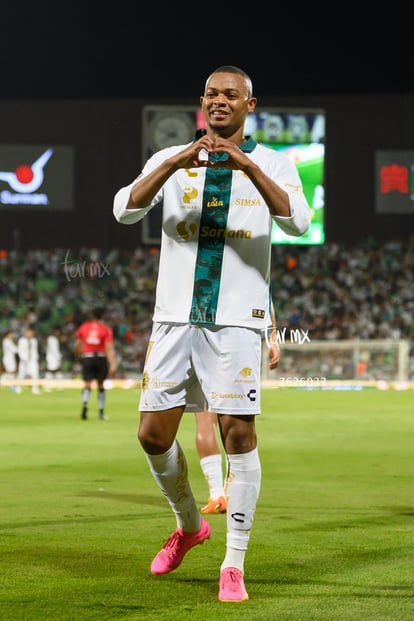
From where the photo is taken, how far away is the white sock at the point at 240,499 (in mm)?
5090

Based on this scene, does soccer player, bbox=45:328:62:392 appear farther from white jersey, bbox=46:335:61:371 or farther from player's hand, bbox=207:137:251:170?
player's hand, bbox=207:137:251:170

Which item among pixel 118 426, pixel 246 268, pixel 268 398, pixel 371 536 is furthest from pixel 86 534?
pixel 268 398

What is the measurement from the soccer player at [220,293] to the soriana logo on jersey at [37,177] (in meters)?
30.3

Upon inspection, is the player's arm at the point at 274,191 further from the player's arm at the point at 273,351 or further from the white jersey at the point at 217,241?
the player's arm at the point at 273,351

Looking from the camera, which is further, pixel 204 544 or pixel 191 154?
pixel 204 544

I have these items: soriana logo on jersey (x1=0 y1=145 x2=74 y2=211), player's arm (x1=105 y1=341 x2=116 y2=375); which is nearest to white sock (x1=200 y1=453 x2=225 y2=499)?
player's arm (x1=105 y1=341 x2=116 y2=375)

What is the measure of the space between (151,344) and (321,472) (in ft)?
20.3

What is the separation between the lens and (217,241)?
204 inches

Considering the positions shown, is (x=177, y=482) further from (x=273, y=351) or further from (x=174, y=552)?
(x=273, y=351)

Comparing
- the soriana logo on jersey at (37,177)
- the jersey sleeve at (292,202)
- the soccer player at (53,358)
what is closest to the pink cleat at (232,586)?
the jersey sleeve at (292,202)

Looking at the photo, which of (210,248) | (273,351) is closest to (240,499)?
(273,351)

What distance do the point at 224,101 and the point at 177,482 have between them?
189 centimetres

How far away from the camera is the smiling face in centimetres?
507

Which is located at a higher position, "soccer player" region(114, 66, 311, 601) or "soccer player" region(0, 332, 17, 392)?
"soccer player" region(114, 66, 311, 601)
